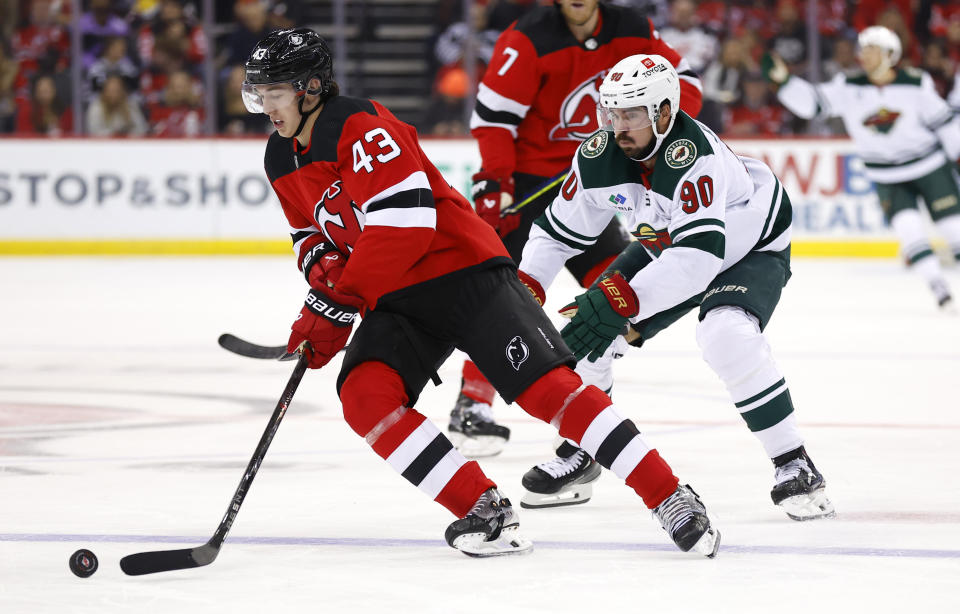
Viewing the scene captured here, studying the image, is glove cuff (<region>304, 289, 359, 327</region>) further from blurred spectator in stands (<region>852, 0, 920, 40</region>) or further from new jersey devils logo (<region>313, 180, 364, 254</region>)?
blurred spectator in stands (<region>852, 0, 920, 40</region>)

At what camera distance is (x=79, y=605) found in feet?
8.51

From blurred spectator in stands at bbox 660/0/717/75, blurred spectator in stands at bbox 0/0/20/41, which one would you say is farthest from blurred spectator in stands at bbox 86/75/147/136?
blurred spectator in stands at bbox 660/0/717/75

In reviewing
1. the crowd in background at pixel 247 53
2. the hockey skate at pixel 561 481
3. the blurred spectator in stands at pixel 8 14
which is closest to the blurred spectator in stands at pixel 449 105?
the crowd in background at pixel 247 53

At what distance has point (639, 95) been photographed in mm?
3162

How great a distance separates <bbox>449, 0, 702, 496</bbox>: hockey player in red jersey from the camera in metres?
4.54

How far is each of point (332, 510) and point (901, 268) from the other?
7.08 m

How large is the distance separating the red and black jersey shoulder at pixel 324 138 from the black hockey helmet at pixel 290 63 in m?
0.06

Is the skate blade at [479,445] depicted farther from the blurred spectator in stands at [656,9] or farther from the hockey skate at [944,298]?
the blurred spectator in stands at [656,9]

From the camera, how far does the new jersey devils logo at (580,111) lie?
15.0 ft

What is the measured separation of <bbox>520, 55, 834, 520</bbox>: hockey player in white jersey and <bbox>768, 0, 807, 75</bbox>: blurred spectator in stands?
24.1 feet

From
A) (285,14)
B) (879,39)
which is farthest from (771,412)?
(285,14)

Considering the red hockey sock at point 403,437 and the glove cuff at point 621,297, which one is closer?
the red hockey sock at point 403,437

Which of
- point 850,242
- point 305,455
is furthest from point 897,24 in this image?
point 305,455

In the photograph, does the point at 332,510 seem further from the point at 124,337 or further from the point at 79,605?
the point at 124,337
